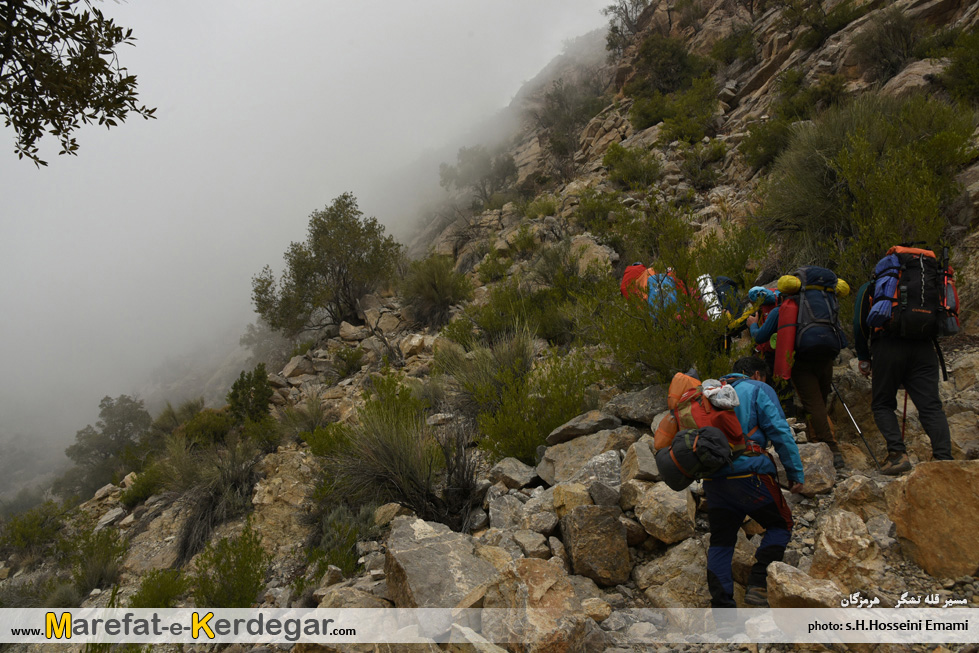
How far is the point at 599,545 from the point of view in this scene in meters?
3.22

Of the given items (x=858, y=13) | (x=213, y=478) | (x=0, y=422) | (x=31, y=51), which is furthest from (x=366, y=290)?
(x=0, y=422)

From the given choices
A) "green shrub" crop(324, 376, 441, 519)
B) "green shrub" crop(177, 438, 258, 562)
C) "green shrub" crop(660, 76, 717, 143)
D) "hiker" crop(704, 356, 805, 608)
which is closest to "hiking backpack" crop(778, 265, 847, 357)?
"hiker" crop(704, 356, 805, 608)

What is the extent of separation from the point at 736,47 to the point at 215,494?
944 inches

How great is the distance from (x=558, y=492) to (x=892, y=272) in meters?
3.16

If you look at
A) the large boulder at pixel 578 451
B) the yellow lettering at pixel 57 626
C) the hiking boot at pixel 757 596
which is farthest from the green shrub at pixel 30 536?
the hiking boot at pixel 757 596

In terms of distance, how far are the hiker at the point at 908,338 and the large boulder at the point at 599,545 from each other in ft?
6.88

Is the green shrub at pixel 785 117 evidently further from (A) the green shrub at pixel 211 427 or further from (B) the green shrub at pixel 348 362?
(A) the green shrub at pixel 211 427

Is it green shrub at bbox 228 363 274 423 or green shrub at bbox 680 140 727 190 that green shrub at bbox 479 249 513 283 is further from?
green shrub at bbox 228 363 274 423

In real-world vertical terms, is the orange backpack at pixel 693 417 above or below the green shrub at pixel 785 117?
above

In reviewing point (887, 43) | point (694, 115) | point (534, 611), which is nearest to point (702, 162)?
point (694, 115)

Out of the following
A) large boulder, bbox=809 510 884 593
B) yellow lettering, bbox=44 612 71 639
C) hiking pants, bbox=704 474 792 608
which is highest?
yellow lettering, bbox=44 612 71 639

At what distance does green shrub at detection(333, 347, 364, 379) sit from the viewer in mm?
11633

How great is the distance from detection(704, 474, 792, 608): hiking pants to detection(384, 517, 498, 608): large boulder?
1337 mm

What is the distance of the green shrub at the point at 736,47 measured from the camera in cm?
1833
